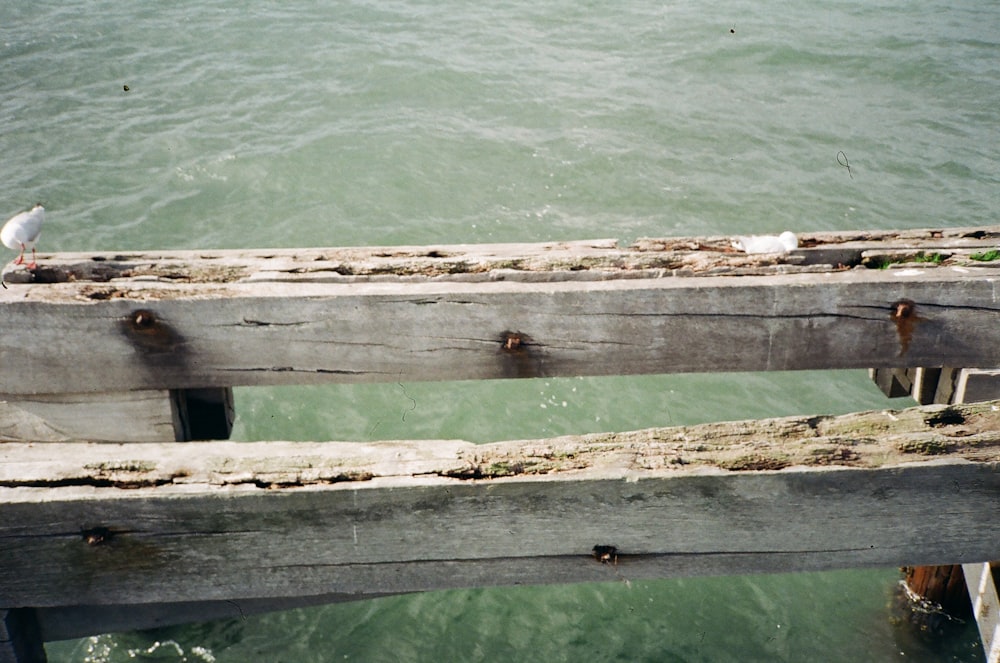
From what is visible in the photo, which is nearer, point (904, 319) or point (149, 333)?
point (149, 333)

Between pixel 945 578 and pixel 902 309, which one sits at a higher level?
pixel 902 309

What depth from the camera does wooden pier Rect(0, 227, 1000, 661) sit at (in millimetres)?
2242

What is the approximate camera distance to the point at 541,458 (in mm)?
2268

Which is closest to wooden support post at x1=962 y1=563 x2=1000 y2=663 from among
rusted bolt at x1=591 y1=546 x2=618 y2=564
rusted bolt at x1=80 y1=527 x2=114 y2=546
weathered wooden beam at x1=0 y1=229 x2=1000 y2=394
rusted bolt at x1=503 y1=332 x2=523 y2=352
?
weathered wooden beam at x1=0 y1=229 x2=1000 y2=394

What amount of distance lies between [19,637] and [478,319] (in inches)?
66.3

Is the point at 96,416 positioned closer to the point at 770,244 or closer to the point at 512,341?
the point at 512,341

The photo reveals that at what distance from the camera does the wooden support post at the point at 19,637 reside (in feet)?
8.10

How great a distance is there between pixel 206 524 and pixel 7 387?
1038 millimetres

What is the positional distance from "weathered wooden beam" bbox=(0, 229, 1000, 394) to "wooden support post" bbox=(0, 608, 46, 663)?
2.32 feet

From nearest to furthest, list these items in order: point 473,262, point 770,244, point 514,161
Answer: point 473,262
point 770,244
point 514,161

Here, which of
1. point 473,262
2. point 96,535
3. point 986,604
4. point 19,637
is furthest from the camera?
point 986,604

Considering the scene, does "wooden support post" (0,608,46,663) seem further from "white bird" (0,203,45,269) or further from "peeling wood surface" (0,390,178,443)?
"white bird" (0,203,45,269)

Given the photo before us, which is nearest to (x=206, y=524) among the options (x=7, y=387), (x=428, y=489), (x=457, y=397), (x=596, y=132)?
(x=428, y=489)

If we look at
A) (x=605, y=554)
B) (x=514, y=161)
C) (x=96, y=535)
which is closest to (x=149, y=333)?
(x=96, y=535)
